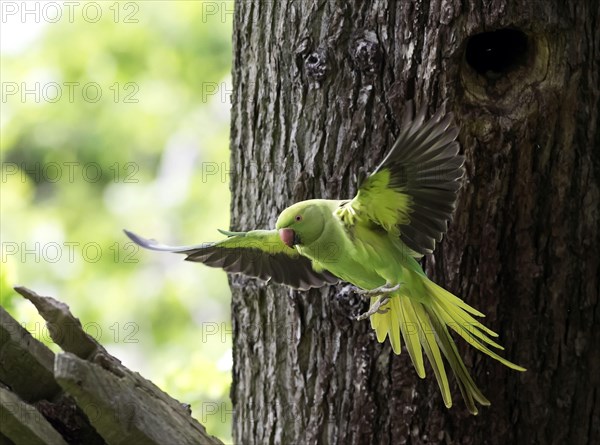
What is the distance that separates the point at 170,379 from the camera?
3.52m

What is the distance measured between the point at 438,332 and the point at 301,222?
1.78 feet

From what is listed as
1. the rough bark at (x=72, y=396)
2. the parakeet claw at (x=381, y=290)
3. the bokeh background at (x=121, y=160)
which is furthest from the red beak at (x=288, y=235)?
the bokeh background at (x=121, y=160)

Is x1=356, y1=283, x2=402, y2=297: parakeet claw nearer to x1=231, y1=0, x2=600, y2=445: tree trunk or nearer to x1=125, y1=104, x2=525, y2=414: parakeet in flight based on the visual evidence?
x1=125, y1=104, x2=525, y2=414: parakeet in flight

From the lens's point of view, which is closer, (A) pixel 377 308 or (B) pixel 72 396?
(B) pixel 72 396

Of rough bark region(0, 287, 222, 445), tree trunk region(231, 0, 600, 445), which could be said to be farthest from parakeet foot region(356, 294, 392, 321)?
rough bark region(0, 287, 222, 445)

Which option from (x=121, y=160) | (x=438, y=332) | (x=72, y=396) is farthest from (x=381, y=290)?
(x=121, y=160)

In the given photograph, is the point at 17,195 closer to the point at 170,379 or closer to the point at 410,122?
the point at 170,379

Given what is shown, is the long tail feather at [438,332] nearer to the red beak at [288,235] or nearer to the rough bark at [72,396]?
the red beak at [288,235]

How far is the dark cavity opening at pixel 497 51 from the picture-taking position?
2.21 m

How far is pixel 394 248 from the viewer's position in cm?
215

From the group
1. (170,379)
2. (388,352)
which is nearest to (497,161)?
(388,352)

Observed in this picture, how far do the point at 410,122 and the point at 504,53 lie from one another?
0.60 m

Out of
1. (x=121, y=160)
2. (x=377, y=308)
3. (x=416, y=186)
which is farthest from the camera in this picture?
(x=121, y=160)

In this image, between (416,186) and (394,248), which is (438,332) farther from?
(416,186)
